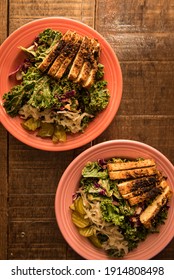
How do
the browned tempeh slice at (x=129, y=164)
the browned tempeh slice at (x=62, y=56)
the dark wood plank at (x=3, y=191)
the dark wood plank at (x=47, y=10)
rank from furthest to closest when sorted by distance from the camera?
the dark wood plank at (x=3, y=191), the dark wood plank at (x=47, y=10), the browned tempeh slice at (x=129, y=164), the browned tempeh slice at (x=62, y=56)

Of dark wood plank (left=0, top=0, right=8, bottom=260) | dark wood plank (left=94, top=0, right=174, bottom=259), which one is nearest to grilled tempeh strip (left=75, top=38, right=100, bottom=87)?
dark wood plank (left=94, top=0, right=174, bottom=259)

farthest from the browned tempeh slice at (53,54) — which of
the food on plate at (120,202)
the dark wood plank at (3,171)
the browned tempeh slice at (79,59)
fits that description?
the food on plate at (120,202)

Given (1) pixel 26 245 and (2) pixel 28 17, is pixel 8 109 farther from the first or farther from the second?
(1) pixel 26 245

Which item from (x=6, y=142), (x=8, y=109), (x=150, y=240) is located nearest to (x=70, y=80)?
(x=8, y=109)

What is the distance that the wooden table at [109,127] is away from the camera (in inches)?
122

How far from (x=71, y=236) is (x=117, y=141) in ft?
2.75

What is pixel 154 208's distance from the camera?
2.89m

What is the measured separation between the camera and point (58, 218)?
9.73 feet

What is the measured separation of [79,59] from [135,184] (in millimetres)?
1031

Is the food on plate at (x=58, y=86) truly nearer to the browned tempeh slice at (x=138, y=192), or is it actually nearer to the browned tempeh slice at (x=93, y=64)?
the browned tempeh slice at (x=93, y=64)

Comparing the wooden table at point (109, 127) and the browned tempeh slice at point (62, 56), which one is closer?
the browned tempeh slice at point (62, 56)

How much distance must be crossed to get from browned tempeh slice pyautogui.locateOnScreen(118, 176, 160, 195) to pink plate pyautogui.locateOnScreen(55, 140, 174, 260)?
0.15 meters

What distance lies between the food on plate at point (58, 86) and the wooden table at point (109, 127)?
0.31m

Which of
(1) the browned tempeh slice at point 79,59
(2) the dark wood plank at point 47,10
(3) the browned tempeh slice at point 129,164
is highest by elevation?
(2) the dark wood plank at point 47,10
